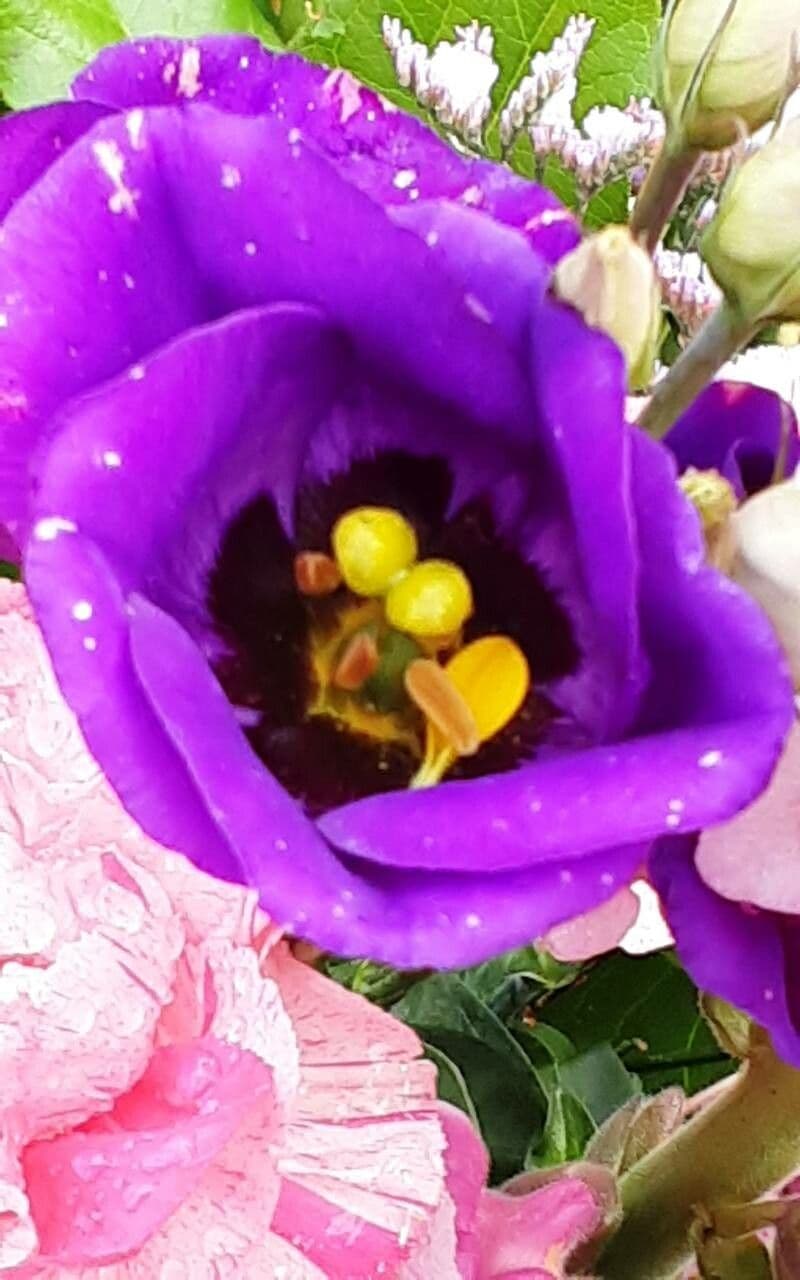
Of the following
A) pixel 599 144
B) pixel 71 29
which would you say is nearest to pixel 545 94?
pixel 599 144

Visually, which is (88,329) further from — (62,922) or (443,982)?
(443,982)

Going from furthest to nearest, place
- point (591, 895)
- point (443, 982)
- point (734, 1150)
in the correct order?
point (443, 982) → point (734, 1150) → point (591, 895)

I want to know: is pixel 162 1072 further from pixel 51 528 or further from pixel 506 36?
pixel 506 36

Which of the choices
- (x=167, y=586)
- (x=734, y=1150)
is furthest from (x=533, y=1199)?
(x=167, y=586)

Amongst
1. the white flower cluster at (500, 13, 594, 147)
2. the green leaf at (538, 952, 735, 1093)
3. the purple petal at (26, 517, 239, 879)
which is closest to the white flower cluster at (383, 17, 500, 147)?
the white flower cluster at (500, 13, 594, 147)

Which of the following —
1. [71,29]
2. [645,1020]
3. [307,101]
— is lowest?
[645,1020]

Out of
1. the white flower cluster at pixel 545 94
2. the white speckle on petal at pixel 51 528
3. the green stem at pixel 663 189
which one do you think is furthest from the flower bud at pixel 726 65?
the white flower cluster at pixel 545 94
